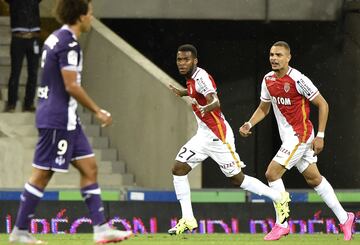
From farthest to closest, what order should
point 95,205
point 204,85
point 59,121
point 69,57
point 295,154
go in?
point 204,85, point 295,154, point 95,205, point 59,121, point 69,57

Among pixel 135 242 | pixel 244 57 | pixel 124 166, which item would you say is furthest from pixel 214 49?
pixel 135 242

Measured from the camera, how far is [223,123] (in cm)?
1481

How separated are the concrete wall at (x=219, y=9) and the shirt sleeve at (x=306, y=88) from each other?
8549mm

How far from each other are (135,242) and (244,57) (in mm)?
14111

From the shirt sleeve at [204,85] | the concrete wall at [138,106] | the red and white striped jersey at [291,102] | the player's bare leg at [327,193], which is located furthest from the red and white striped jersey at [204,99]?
the concrete wall at [138,106]

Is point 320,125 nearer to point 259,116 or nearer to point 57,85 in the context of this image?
point 259,116

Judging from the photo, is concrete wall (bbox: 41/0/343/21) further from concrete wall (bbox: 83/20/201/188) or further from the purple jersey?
the purple jersey

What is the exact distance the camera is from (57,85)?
11078 millimetres

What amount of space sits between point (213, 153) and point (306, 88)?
143cm

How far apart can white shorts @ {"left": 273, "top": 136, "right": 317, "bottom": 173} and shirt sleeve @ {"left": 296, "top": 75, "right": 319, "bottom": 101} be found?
21.2 inches

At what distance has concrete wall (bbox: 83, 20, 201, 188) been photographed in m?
19.7

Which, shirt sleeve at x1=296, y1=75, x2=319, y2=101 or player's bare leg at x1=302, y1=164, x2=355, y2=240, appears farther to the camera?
player's bare leg at x1=302, y1=164, x2=355, y2=240

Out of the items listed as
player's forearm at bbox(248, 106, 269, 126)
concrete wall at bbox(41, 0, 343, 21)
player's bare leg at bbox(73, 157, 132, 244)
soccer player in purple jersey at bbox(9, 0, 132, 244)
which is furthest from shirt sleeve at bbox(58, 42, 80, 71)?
concrete wall at bbox(41, 0, 343, 21)

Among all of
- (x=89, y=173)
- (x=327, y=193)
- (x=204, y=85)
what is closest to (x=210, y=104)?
(x=204, y=85)
